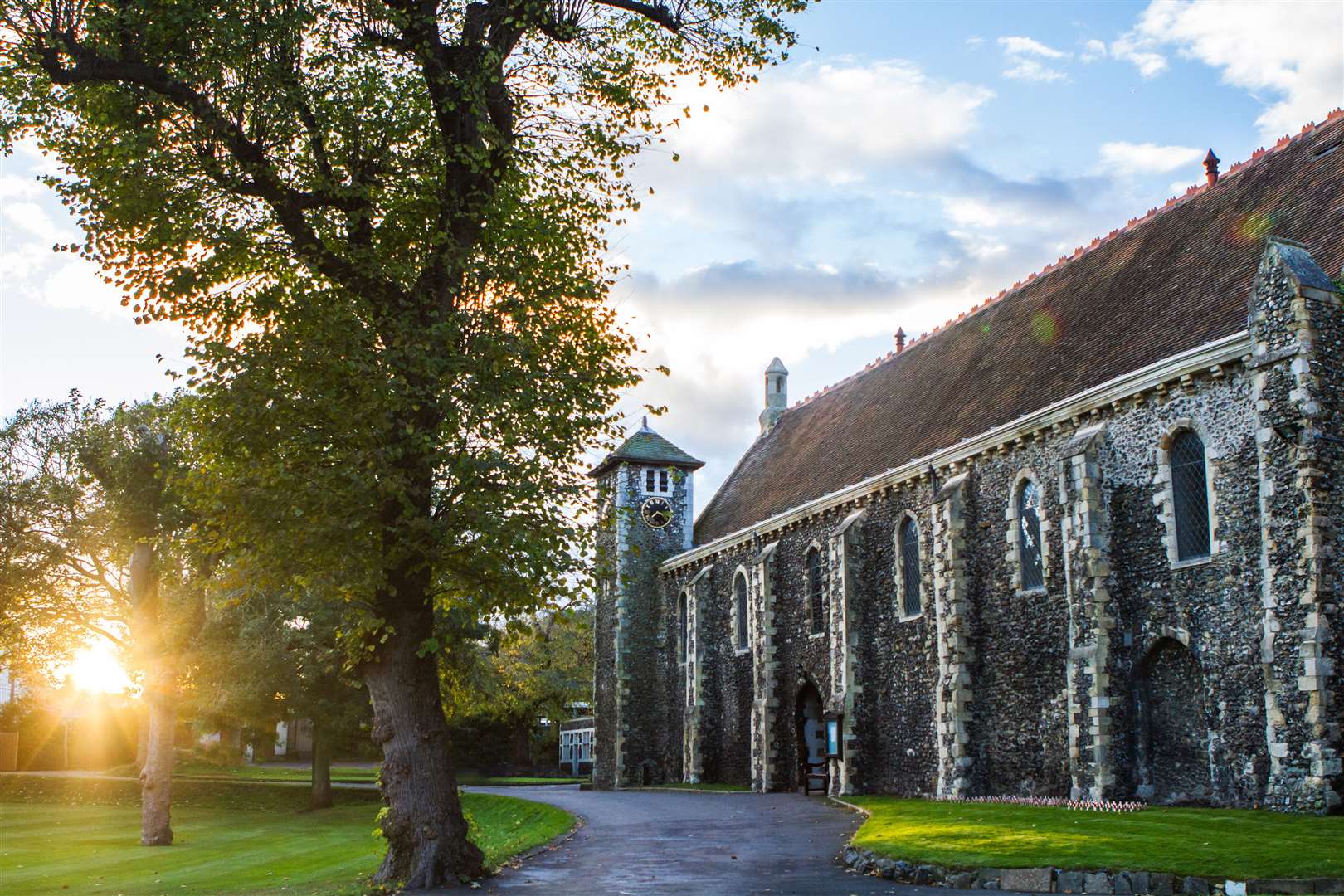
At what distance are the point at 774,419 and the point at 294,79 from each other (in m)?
34.0

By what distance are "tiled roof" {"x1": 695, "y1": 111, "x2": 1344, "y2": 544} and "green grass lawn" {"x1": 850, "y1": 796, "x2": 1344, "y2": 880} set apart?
352 inches

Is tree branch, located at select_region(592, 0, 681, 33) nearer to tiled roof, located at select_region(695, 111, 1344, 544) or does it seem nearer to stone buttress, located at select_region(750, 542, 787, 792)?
tiled roof, located at select_region(695, 111, 1344, 544)

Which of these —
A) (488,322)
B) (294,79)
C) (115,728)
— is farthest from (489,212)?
(115,728)

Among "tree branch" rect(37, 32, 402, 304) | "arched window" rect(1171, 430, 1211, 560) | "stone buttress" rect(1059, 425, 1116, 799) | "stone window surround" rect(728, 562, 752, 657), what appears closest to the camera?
"tree branch" rect(37, 32, 402, 304)

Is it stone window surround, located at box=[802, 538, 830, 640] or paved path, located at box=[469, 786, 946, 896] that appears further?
stone window surround, located at box=[802, 538, 830, 640]

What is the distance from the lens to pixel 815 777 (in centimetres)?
3228

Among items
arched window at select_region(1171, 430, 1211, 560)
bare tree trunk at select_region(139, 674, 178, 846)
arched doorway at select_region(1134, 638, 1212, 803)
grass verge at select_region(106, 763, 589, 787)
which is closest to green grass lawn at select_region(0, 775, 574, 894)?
bare tree trunk at select_region(139, 674, 178, 846)

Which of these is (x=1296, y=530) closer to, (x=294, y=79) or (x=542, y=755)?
(x=294, y=79)

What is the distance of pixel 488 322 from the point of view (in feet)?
56.7

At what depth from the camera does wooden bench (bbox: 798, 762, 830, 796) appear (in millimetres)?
32344

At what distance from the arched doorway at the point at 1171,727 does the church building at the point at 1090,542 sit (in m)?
0.05

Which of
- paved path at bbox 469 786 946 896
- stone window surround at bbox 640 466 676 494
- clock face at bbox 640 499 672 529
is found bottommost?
paved path at bbox 469 786 946 896

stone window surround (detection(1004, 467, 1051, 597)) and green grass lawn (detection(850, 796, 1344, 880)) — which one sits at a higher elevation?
stone window surround (detection(1004, 467, 1051, 597))

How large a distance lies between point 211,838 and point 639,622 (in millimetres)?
18081
